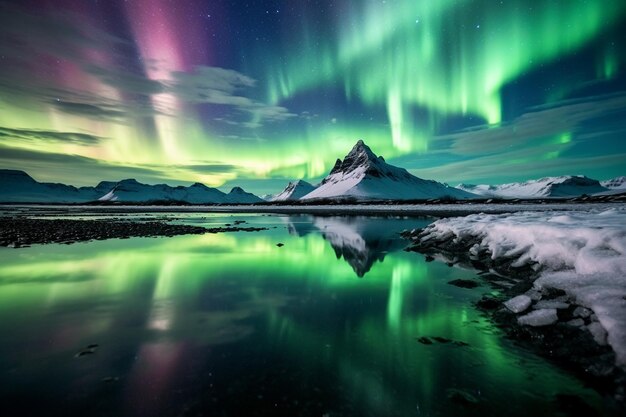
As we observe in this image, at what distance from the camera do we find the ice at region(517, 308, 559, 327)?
677 cm

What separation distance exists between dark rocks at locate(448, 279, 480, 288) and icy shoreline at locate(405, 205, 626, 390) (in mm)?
1278

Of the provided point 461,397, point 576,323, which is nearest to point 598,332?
point 576,323

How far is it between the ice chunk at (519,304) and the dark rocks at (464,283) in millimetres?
2504

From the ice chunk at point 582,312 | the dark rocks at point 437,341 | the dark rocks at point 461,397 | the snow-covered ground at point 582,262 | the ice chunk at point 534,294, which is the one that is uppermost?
the snow-covered ground at point 582,262

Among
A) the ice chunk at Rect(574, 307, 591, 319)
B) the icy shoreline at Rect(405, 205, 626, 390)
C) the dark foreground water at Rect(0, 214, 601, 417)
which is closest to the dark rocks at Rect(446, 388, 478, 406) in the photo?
the dark foreground water at Rect(0, 214, 601, 417)

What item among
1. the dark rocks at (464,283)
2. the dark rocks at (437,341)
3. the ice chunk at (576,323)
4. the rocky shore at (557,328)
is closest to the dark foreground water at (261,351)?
the dark rocks at (437,341)

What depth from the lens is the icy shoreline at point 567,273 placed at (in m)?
6.17

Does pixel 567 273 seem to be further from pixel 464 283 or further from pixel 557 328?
pixel 464 283

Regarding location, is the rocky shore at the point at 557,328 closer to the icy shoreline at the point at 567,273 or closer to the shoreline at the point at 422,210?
the icy shoreline at the point at 567,273

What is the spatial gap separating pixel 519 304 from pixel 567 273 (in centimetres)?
174

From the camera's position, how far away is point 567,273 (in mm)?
8227

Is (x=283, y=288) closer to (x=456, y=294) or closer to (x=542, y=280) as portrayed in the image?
(x=456, y=294)

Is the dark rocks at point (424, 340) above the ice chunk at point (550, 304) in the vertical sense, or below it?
below

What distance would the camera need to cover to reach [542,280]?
8422 millimetres
